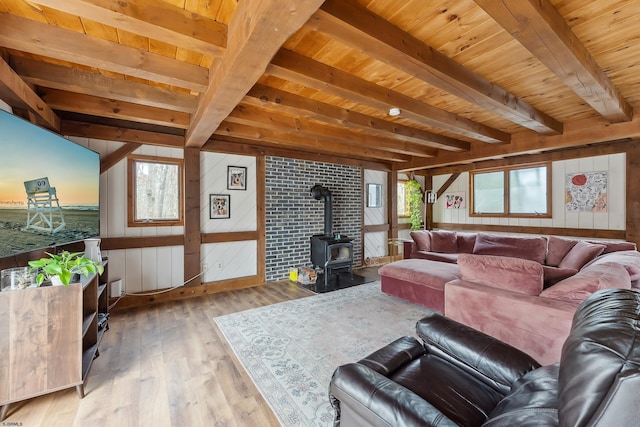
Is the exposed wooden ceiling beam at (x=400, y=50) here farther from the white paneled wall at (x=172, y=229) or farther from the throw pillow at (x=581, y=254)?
the white paneled wall at (x=172, y=229)

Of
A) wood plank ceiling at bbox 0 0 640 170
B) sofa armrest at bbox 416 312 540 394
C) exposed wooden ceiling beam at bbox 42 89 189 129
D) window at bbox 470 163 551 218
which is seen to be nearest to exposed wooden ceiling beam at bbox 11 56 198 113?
wood plank ceiling at bbox 0 0 640 170

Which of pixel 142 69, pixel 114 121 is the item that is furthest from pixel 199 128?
pixel 114 121

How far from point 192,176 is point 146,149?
671 millimetres

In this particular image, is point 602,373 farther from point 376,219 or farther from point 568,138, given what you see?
point 376,219

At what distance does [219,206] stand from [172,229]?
0.75 m

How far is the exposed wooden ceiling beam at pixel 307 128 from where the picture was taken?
322 cm

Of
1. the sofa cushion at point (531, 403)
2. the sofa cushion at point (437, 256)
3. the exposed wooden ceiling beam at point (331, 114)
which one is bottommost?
the sofa cushion at point (437, 256)

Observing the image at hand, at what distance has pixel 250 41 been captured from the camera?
1.44 meters

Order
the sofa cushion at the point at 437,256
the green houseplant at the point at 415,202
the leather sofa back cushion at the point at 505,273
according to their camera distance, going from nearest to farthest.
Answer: the leather sofa back cushion at the point at 505,273 < the sofa cushion at the point at 437,256 < the green houseplant at the point at 415,202

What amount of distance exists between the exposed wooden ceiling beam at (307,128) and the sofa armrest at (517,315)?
261 cm

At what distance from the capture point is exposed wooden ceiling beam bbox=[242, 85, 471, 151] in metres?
2.61

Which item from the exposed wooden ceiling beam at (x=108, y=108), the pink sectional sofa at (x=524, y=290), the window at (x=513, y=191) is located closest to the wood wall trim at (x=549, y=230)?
the window at (x=513, y=191)

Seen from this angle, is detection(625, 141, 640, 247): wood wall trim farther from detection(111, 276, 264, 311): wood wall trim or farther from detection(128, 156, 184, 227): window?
detection(128, 156, 184, 227): window

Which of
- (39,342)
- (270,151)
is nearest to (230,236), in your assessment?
(270,151)
